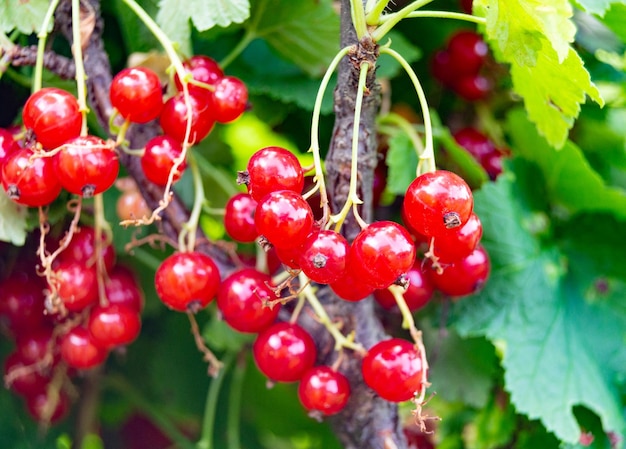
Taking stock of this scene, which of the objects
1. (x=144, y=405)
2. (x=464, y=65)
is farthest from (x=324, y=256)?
(x=144, y=405)

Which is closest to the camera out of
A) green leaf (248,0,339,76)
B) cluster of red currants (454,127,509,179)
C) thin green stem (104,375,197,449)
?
green leaf (248,0,339,76)

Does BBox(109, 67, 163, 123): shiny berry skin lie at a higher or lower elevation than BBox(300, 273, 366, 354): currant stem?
higher

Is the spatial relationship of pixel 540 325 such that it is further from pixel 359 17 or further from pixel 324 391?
pixel 359 17

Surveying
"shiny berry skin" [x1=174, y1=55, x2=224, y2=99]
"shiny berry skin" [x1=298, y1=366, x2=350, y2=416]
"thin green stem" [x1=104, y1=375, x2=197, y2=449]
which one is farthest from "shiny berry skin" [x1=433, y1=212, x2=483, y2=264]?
"thin green stem" [x1=104, y1=375, x2=197, y2=449]

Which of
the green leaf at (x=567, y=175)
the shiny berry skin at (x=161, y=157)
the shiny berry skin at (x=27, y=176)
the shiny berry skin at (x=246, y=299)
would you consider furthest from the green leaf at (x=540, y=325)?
the shiny berry skin at (x=27, y=176)

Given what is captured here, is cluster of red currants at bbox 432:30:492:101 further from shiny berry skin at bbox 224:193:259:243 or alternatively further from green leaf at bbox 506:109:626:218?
shiny berry skin at bbox 224:193:259:243

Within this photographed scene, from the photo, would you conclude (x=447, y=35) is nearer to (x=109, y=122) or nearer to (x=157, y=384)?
(x=109, y=122)

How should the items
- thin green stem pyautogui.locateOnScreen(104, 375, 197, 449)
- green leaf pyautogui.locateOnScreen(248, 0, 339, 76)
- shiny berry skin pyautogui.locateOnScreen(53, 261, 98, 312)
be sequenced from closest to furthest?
shiny berry skin pyautogui.locateOnScreen(53, 261, 98, 312)
green leaf pyautogui.locateOnScreen(248, 0, 339, 76)
thin green stem pyautogui.locateOnScreen(104, 375, 197, 449)
